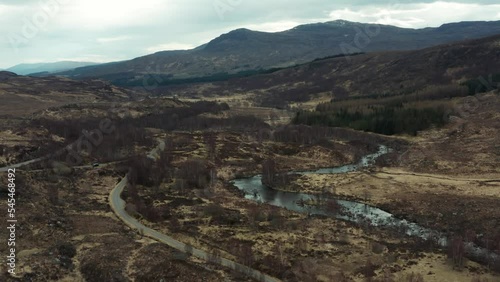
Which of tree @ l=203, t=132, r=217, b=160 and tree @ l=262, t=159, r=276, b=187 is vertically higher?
tree @ l=203, t=132, r=217, b=160

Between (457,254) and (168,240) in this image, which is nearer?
(457,254)

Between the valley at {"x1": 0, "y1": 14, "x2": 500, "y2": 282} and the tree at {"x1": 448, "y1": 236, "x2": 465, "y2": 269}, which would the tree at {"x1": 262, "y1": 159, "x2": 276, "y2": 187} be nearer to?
the valley at {"x1": 0, "y1": 14, "x2": 500, "y2": 282}

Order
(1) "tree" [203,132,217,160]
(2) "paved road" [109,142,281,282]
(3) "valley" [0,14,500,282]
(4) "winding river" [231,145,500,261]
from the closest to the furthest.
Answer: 1. (2) "paved road" [109,142,281,282]
2. (3) "valley" [0,14,500,282]
3. (4) "winding river" [231,145,500,261]
4. (1) "tree" [203,132,217,160]

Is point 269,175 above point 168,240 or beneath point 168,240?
beneath

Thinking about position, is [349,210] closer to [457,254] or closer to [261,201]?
[261,201]

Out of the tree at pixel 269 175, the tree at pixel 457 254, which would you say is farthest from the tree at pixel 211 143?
the tree at pixel 457 254

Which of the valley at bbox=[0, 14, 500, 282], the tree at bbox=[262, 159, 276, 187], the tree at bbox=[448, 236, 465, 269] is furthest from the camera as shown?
the tree at bbox=[262, 159, 276, 187]

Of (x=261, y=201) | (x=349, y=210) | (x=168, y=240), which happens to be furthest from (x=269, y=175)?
(x=168, y=240)

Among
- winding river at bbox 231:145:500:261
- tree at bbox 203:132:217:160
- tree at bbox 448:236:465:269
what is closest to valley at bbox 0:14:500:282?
tree at bbox 448:236:465:269

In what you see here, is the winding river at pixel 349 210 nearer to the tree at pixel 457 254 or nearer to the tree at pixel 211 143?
the tree at pixel 457 254

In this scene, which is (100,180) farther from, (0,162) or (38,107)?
(38,107)
